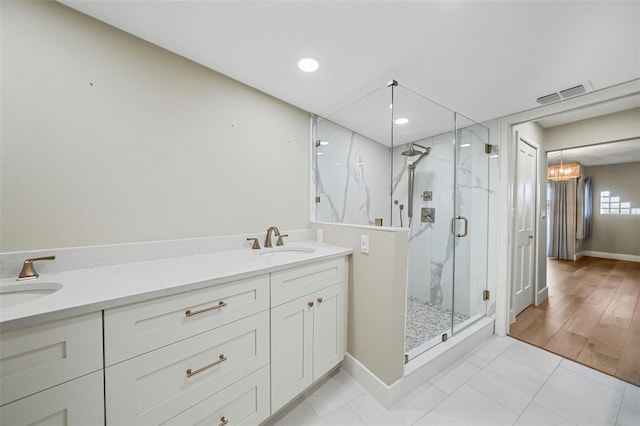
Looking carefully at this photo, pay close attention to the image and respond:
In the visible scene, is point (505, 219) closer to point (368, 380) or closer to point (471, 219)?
point (471, 219)

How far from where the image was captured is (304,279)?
138 cm

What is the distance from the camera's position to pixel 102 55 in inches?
47.1

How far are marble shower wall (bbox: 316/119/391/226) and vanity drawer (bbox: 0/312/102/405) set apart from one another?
171 cm

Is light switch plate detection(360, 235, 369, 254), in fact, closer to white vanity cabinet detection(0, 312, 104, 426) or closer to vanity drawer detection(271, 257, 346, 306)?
vanity drawer detection(271, 257, 346, 306)

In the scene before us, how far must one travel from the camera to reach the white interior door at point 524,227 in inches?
94.9

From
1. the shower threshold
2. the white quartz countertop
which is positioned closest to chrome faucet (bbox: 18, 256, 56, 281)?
the white quartz countertop

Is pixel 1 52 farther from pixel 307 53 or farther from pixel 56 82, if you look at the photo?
pixel 307 53

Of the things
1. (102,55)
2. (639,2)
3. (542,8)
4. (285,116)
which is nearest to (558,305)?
(639,2)

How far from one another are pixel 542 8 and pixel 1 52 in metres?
2.51

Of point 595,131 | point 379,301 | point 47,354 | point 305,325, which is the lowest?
point 305,325

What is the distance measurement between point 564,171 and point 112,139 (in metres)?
6.55

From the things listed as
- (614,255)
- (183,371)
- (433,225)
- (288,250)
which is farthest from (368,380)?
(614,255)

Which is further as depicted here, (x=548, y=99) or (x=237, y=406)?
(x=548, y=99)

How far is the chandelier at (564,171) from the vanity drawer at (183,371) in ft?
19.4
